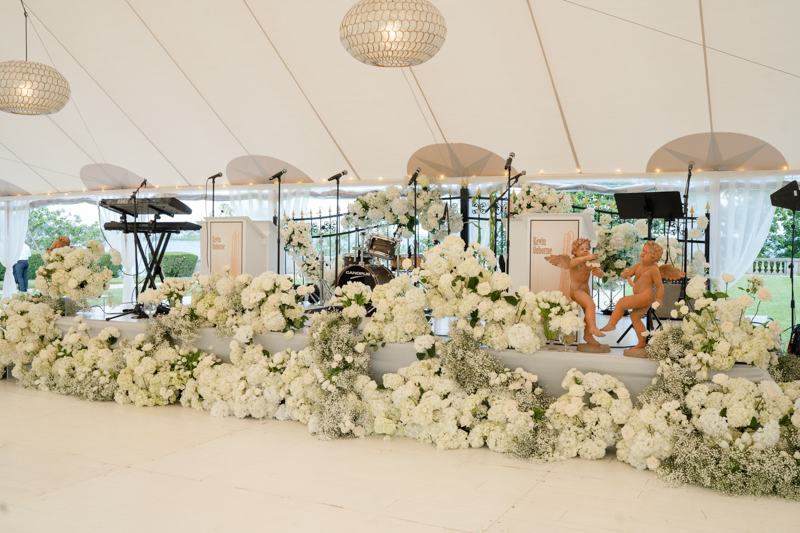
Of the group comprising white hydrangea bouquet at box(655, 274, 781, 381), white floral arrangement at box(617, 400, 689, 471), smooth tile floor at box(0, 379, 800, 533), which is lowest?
smooth tile floor at box(0, 379, 800, 533)

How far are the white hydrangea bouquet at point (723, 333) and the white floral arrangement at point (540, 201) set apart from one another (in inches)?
65.6

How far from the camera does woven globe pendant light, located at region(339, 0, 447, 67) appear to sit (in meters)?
3.54

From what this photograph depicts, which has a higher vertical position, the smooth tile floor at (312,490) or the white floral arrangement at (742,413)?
the white floral arrangement at (742,413)

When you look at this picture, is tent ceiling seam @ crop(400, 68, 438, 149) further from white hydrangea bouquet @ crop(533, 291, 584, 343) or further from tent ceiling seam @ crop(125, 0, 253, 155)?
white hydrangea bouquet @ crop(533, 291, 584, 343)

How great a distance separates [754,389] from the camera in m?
3.11

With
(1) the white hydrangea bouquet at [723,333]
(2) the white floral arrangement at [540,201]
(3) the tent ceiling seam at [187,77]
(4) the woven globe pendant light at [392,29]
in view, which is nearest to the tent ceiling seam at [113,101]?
(3) the tent ceiling seam at [187,77]

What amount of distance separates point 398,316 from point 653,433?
65.9 inches

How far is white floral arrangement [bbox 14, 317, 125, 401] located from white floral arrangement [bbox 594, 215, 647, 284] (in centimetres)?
401

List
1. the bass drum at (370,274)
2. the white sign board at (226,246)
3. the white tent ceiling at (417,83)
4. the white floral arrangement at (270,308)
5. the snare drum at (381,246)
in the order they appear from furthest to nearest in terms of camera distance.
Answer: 1. the snare drum at (381,246)
2. the bass drum at (370,274)
3. the white tent ceiling at (417,83)
4. the white sign board at (226,246)
5. the white floral arrangement at (270,308)

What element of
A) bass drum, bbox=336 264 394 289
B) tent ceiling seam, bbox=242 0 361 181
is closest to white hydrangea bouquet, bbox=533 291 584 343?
bass drum, bbox=336 264 394 289

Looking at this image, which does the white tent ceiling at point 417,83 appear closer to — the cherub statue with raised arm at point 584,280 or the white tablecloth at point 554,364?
the cherub statue with raised arm at point 584,280

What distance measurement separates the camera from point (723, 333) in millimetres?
3350

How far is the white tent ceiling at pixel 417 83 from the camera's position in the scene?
6.20 meters

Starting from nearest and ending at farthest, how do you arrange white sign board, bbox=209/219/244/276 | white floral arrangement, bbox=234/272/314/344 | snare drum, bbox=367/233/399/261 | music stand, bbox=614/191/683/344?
white floral arrangement, bbox=234/272/314/344, music stand, bbox=614/191/683/344, white sign board, bbox=209/219/244/276, snare drum, bbox=367/233/399/261
